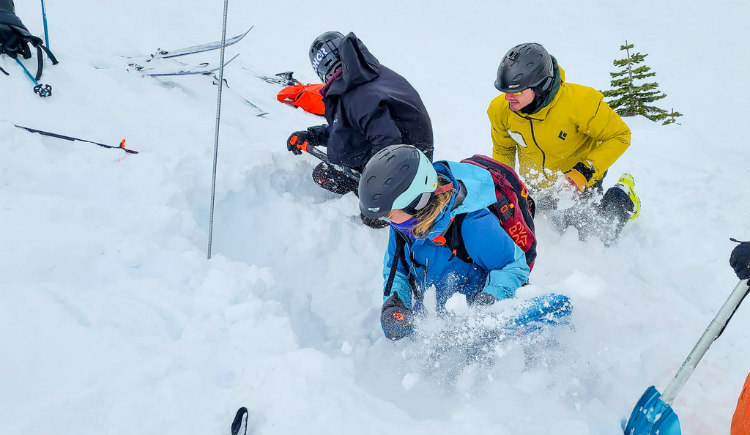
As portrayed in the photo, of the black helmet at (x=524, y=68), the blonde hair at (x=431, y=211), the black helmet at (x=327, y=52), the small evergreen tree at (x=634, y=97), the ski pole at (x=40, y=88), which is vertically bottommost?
the ski pole at (x=40, y=88)

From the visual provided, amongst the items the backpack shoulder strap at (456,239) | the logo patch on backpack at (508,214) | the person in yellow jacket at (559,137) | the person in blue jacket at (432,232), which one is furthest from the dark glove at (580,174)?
the backpack shoulder strap at (456,239)

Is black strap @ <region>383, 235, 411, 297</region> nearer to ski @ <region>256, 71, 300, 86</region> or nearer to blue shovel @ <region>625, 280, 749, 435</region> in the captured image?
blue shovel @ <region>625, 280, 749, 435</region>

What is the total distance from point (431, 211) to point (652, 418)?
147cm

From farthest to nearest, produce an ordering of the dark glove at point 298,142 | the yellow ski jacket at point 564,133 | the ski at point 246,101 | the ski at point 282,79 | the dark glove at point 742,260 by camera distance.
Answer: the ski at point 282,79 → the ski at point 246,101 → the dark glove at point 298,142 → the yellow ski jacket at point 564,133 → the dark glove at point 742,260

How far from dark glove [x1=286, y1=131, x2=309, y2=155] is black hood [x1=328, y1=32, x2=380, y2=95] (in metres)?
0.89

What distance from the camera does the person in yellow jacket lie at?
3709mm

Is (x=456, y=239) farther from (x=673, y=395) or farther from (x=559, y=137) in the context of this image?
(x=559, y=137)

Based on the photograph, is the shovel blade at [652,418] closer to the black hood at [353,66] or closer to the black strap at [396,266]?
the black strap at [396,266]

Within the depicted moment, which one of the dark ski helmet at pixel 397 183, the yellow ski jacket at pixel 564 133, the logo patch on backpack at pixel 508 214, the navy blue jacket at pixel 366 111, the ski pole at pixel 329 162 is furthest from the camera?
the ski pole at pixel 329 162

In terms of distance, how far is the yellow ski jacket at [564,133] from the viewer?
3936 mm

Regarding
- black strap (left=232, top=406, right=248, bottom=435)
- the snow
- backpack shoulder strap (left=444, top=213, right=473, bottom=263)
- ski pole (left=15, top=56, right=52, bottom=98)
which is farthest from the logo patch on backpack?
ski pole (left=15, top=56, right=52, bottom=98)

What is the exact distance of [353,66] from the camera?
146 inches

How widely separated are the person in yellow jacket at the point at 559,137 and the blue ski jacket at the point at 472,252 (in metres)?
1.30

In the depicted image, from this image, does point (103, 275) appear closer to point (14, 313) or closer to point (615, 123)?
Result: point (14, 313)
